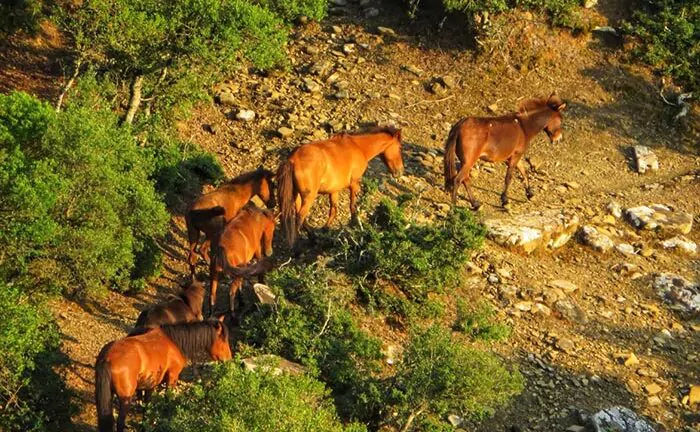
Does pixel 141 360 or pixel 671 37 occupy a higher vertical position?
pixel 141 360

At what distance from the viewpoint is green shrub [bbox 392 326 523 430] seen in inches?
459

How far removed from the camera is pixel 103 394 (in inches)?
421

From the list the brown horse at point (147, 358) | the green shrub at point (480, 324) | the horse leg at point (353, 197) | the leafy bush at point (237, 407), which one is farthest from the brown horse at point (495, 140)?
the leafy bush at point (237, 407)

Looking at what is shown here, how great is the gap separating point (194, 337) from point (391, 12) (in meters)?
12.0

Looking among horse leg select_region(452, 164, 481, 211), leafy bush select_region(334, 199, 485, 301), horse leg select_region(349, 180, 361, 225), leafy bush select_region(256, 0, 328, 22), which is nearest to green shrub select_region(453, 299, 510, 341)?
leafy bush select_region(334, 199, 485, 301)

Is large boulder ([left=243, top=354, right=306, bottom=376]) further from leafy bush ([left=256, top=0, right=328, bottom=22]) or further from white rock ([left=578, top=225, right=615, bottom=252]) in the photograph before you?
leafy bush ([left=256, top=0, right=328, bottom=22])

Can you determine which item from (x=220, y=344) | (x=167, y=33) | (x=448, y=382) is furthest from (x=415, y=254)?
(x=167, y=33)

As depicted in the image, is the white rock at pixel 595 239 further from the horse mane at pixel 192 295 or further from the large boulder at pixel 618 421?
the horse mane at pixel 192 295

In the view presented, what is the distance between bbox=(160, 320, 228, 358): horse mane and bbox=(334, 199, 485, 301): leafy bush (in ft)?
10.0

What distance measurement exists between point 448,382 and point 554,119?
7.58 metres

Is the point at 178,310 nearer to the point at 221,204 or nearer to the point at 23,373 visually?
the point at 23,373

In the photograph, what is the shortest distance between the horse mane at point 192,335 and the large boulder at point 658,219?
838 centimetres

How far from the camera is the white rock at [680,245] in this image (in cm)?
1711

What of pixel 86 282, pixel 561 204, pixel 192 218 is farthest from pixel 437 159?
pixel 86 282
